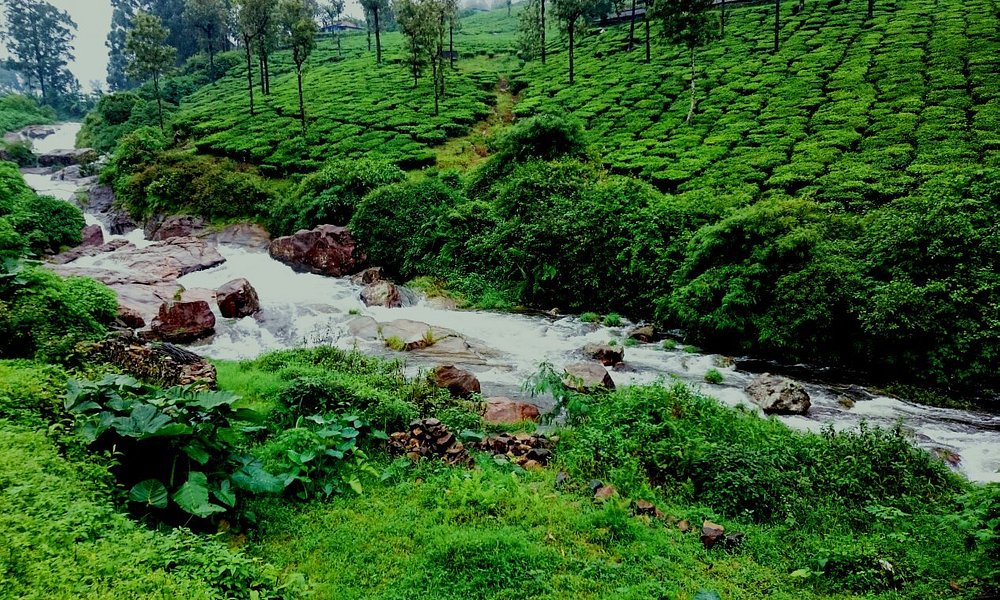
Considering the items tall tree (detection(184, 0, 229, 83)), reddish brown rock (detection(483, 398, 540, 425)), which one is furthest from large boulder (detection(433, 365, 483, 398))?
tall tree (detection(184, 0, 229, 83))

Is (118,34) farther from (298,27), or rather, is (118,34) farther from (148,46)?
(298,27)

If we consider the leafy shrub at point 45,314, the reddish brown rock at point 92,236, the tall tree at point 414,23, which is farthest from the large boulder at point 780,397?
the tall tree at point 414,23

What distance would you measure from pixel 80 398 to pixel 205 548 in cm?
273

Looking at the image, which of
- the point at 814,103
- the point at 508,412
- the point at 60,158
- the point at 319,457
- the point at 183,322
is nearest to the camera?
the point at 319,457

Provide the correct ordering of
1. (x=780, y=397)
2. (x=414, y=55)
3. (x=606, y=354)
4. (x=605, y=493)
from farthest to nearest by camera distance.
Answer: (x=414, y=55) < (x=606, y=354) < (x=780, y=397) < (x=605, y=493)

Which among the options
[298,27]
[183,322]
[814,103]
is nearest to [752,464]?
[183,322]

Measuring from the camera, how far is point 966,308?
10.9 m

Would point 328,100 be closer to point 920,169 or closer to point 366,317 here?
point 366,317

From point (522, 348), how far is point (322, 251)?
11.2 metres

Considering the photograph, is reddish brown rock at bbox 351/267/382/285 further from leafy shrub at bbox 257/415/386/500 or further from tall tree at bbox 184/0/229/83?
tall tree at bbox 184/0/229/83

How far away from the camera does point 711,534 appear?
18.6 feet

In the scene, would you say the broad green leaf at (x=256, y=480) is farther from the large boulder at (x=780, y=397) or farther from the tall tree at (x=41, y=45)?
the tall tree at (x=41, y=45)

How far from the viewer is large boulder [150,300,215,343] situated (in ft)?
44.4

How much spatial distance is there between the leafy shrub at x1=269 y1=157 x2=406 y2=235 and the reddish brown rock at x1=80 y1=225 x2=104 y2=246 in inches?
308
